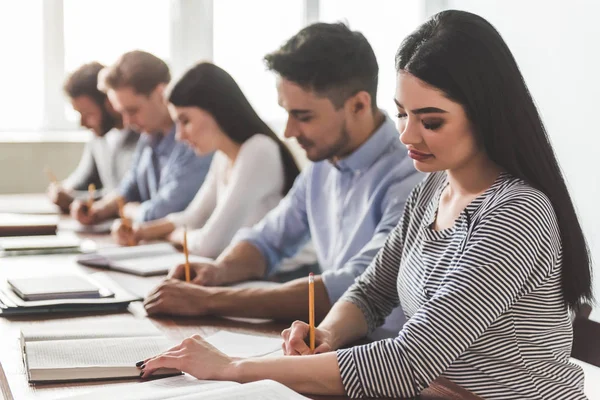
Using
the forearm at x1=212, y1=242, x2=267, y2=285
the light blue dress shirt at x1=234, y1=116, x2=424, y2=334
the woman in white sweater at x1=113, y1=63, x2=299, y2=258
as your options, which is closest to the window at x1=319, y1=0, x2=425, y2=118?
the woman in white sweater at x1=113, y1=63, x2=299, y2=258

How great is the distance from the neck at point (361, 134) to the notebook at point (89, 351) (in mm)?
720

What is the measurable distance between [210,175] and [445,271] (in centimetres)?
187

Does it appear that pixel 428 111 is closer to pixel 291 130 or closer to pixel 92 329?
pixel 92 329

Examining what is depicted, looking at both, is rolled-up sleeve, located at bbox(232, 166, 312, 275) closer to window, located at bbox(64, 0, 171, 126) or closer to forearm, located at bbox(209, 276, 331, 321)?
forearm, located at bbox(209, 276, 331, 321)

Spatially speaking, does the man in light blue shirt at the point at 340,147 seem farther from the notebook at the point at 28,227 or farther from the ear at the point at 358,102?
the notebook at the point at 28,227

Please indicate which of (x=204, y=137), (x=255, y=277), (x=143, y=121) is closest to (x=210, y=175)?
(x=204, y=137)

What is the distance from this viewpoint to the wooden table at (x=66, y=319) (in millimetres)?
1230

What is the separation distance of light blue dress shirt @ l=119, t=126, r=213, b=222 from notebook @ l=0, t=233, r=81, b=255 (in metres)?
0.61

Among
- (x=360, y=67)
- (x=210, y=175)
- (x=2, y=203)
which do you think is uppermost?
(x=360, y=67)

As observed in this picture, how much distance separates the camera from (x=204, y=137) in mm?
2889

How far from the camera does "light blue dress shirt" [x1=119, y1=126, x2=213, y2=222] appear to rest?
3314mm

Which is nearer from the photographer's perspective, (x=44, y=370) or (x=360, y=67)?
(x=44, y=370)

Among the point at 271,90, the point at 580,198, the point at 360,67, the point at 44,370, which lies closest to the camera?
the point at 44,370

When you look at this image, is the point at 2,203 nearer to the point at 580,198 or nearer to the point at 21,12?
the point at 21,12
